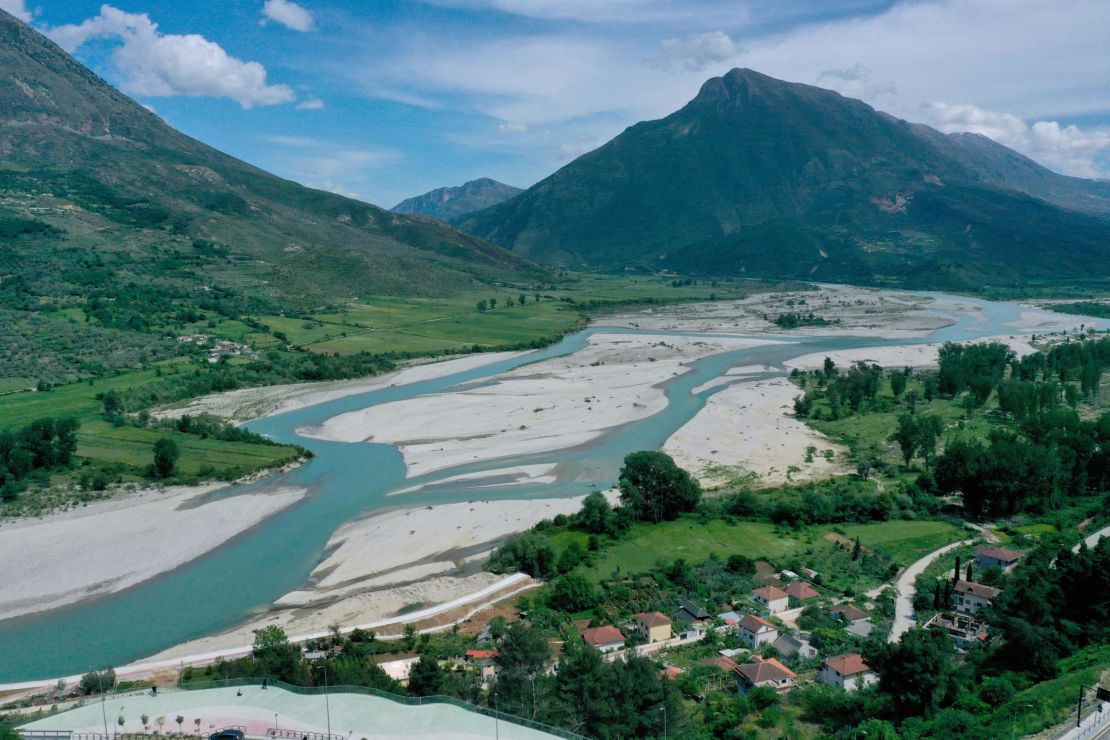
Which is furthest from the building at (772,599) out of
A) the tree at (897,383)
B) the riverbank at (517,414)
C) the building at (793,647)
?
the tree at (897,383)

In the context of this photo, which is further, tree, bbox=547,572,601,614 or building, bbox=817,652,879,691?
tree, bbox=547,572,601,614

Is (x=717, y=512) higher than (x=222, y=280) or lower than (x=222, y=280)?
lower

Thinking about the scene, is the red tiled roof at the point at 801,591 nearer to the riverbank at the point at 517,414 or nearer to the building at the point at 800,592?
the building at the point at 800,592

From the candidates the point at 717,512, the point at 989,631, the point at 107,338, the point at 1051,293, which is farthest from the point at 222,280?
the point at 1051,293

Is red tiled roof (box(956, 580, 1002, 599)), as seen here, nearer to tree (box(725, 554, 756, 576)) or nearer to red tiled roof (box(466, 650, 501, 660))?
tree (box(725, 554, 756, 576))

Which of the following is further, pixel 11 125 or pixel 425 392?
pixel 11 125

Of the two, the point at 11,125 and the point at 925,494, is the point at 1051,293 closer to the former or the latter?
the point at 925,494

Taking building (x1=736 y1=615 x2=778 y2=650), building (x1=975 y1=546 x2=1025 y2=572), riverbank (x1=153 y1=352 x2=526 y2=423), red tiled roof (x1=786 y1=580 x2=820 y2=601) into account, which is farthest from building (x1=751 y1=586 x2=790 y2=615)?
riverbank (x1=153 y1=352 x2=526 y2=423)
